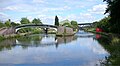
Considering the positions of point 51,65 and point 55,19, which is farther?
point 55,19

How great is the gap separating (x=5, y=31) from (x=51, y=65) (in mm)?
57875

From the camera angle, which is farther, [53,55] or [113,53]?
[53,55]

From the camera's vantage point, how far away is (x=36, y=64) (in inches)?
984

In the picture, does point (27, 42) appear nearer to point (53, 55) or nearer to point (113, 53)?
point (53, 55)

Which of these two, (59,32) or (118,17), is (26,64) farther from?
(59,32)

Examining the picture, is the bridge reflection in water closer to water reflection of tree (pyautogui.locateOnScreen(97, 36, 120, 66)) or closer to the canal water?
the canal water

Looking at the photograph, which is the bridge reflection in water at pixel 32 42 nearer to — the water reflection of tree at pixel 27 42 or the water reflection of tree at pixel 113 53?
the water reflection of tree at pixel 27 42

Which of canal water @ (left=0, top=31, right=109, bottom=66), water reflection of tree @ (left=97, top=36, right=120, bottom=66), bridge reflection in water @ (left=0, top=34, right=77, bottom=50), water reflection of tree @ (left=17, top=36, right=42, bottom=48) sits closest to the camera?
water reflection of tree @ (left=97, top=36, right=120, bottom=66)

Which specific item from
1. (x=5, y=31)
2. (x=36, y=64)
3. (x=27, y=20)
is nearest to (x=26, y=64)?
(x=36, y=64)

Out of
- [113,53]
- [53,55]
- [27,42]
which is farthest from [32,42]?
[113,53]

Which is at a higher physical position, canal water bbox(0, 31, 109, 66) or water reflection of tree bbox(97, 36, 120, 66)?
water reflection of tree bbox(97, 36, 120, 66)

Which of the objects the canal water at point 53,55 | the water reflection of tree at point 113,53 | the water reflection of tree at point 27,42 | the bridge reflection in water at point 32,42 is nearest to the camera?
the water reflection of tree at point 113,53

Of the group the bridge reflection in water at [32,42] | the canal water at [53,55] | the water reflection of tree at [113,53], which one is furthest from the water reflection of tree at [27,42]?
the water reflection of tree at [113,53]

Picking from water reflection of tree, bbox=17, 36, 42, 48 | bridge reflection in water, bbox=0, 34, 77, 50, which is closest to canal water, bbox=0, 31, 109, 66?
bridge reflection in water, bbox=0, 34, 77, 50
